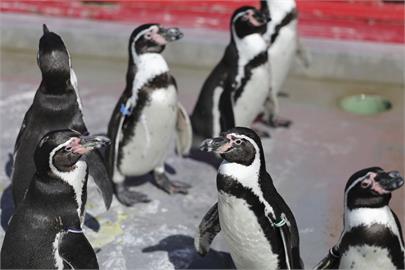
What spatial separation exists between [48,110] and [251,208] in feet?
4.06

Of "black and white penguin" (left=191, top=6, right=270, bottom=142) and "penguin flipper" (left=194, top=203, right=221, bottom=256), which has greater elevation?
"black and white penguin" (left=191, top=6, right=270, bottom=142)

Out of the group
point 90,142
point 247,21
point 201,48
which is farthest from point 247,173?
point 201,48

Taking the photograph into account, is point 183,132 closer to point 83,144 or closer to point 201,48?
point 83,144

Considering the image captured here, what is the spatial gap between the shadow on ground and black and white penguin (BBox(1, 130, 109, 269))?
0.83 m

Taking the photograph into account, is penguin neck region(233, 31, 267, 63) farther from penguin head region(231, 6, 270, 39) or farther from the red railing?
the red railing

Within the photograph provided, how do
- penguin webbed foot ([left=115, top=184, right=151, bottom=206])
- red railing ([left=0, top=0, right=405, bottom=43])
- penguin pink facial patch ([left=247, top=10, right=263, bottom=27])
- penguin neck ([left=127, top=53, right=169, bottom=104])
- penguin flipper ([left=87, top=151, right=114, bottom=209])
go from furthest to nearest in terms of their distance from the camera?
red railing ([left=0, top=0, right=405, bottom=43]) → penguin pink facial patch ([left=247, top=10, right=263, bottom=27]) → penguin webbed foot ([left=115, top=184, right=151, bottom=206]) → penguin neck ([left=127, top=53, right=169, bottom=104]) → penguin flipper ([left=87, top=151, right=114, bottom=209])

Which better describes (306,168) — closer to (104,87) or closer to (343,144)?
(343,144)

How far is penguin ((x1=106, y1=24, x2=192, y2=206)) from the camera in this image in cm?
463

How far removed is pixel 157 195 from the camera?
4957 mm

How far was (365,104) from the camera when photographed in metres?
6.39

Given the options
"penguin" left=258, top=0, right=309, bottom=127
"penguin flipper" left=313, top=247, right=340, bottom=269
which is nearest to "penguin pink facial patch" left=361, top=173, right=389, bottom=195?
"penguin flipper" left=313, top=247, right=340, bottom=269

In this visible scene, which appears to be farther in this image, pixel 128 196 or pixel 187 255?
pixel 128 196

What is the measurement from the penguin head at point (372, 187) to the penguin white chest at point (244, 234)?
1.45 feet

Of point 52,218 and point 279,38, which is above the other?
point 279,38
